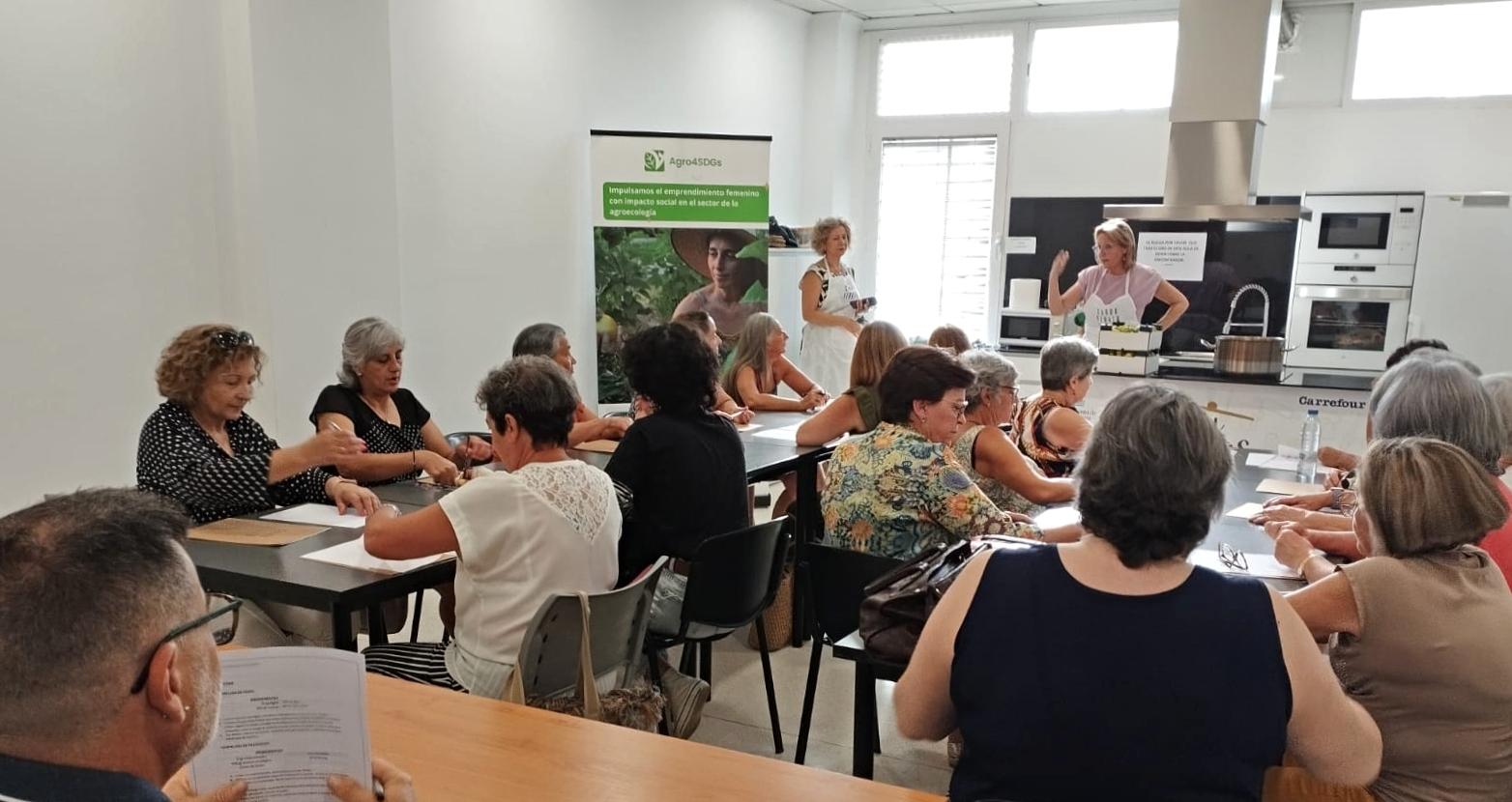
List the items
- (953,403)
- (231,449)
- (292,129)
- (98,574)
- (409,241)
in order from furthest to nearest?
1. (409,241)
2. (292,129)
3. (231,449)
4. (953,403)
5. (98,574)

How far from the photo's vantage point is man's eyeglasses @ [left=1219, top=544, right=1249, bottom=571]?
235 centimetres

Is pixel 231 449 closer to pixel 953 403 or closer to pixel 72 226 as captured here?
pixel 72 226

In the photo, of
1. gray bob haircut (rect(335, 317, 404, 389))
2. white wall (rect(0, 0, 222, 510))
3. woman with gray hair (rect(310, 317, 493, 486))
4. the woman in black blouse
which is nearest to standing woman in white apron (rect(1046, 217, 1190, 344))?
woman with gray hair (rect(310, 317, 493, 486))

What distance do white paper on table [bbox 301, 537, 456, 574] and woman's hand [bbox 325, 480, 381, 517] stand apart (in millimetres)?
270

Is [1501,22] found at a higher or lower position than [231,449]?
higher

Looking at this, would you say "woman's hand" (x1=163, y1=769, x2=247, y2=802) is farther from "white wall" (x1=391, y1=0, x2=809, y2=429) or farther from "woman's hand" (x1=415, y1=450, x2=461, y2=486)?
"white wall" (x1=391, y1=0, x2=809, y2=429)

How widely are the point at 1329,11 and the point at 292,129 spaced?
6346mm

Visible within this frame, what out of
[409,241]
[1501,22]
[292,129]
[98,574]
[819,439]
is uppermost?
[1501,22]

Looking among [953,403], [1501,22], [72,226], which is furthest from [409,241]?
[1501,22]

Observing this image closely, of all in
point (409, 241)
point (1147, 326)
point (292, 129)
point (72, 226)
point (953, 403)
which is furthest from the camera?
point (1147, 326)

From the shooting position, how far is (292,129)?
4.10 metres

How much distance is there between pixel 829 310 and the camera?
621cm

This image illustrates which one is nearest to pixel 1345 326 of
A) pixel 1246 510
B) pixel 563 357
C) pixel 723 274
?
pixel 723 274

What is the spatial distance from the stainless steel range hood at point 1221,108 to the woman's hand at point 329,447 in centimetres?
452
